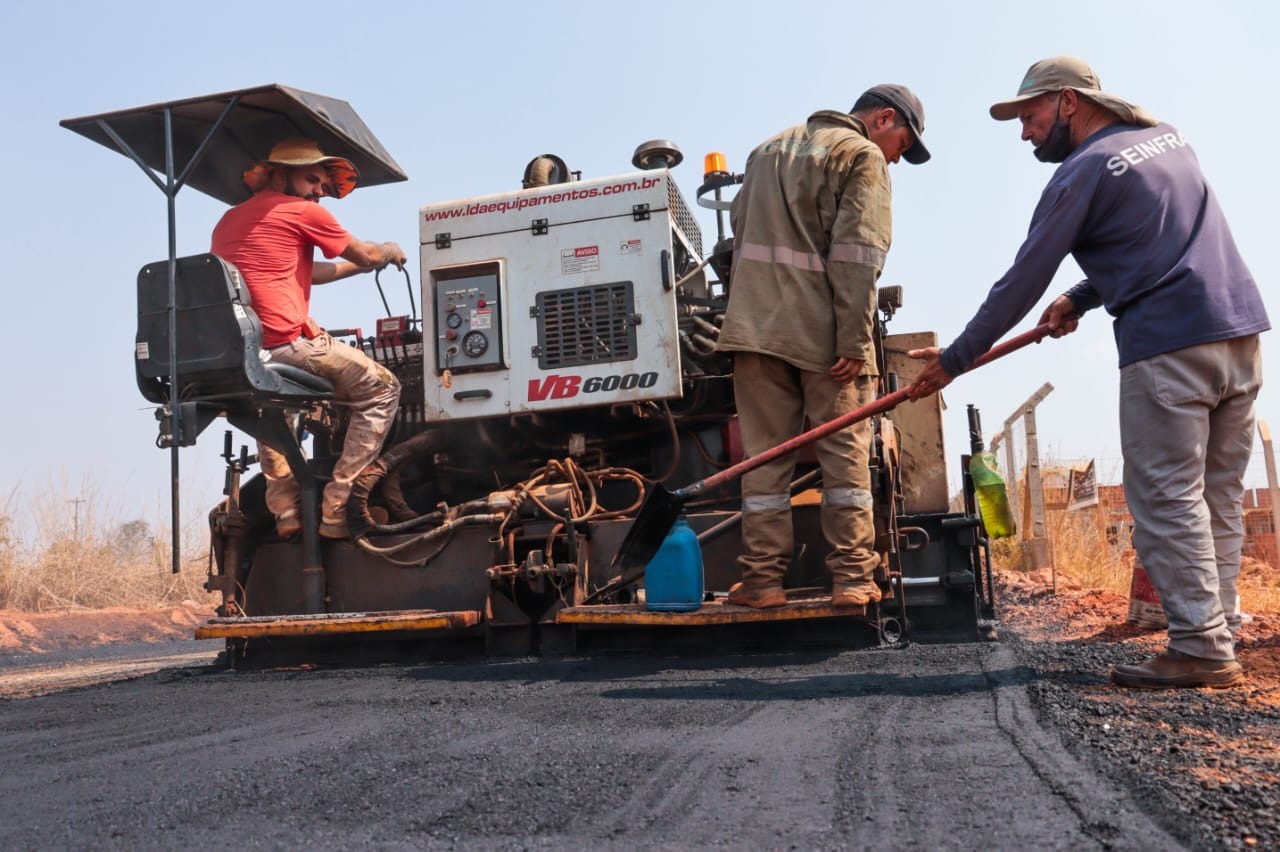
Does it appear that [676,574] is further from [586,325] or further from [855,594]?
[586,325]

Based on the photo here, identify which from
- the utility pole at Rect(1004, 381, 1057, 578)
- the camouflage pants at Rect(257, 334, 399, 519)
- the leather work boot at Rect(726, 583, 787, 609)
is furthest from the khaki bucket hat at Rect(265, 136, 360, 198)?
the utility pole at Rect(1004, 381, 1057, 578)

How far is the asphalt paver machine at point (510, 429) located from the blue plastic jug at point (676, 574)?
0.11 metres

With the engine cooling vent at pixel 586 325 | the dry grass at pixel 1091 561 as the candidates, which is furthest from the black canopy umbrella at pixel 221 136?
the dry grass at pixel 1091 561

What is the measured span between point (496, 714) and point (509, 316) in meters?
2.76

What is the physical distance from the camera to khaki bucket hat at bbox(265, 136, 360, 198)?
18.3ft

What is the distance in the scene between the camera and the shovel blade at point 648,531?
441 cm

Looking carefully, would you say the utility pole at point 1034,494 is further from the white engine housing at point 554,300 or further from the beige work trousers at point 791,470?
the beige work trousers at point 791,470

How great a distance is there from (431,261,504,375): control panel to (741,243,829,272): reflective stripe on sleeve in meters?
1.65

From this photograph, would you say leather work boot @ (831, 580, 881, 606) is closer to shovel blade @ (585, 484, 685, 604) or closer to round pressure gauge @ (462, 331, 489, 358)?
shovel blade @ (585, 484, 685, 604)

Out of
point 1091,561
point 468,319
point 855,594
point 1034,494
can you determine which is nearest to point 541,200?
point 468,319

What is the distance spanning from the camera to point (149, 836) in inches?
80.3

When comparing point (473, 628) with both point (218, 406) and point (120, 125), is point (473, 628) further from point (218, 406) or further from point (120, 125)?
point (120, 125)

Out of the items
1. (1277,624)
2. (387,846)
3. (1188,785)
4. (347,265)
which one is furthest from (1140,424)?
(347,265)

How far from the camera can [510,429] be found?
227 inches
